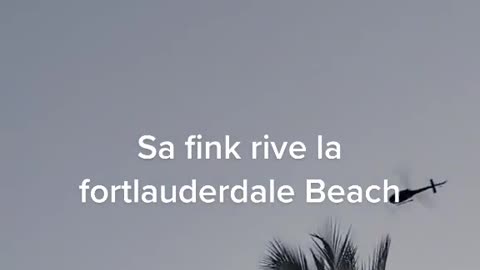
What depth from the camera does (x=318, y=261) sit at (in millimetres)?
23859

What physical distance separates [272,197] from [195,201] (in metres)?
1.42

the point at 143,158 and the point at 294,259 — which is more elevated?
the point at 143,158

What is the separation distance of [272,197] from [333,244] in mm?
1846

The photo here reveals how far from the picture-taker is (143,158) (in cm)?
2570

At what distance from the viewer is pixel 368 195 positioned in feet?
82.8

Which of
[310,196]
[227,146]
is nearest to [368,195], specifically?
[310,196]

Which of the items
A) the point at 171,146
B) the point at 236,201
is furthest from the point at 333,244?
the point at 171,146

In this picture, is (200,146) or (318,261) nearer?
(318,261)

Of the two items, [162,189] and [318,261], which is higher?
[162,189]

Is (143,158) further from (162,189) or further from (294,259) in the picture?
(294,259)

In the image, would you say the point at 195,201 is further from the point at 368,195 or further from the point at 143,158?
the point at 368,195

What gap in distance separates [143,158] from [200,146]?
1123 millimetres

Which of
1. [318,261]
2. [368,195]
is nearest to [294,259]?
[318,261]

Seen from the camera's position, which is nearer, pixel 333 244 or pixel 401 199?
pixel 333 244
